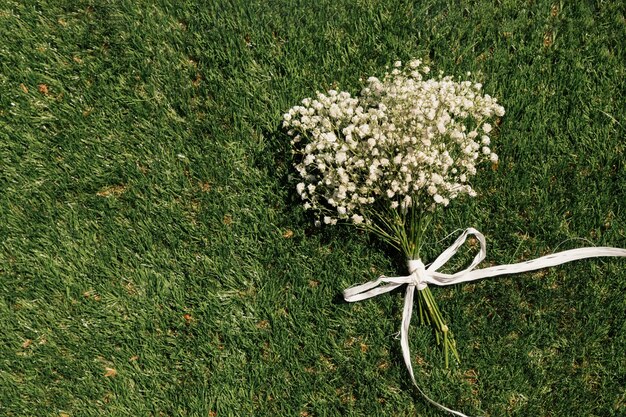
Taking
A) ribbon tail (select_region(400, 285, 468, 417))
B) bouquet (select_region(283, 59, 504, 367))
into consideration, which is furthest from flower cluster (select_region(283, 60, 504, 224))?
ribbon tail (select_region(400, 285, 468, 417))

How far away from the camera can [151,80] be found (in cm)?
361

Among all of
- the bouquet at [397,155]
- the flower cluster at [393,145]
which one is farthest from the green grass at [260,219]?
the flower cluster at [393,145]

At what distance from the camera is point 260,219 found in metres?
3.54

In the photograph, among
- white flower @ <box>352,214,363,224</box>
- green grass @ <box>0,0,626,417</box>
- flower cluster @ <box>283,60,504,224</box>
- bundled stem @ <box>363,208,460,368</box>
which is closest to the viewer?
flower cluster @ <box>283,60,504,224</box>

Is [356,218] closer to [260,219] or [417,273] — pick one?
[417,273]

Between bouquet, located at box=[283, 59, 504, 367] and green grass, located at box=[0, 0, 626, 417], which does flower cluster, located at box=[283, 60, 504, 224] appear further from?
green grass, located at box=[0, 0, 626, 417]

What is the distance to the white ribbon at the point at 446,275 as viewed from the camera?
11.0ft

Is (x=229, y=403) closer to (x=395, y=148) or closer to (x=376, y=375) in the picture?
(x=376, y=375)

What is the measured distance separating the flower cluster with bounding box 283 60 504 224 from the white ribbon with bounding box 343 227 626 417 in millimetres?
354

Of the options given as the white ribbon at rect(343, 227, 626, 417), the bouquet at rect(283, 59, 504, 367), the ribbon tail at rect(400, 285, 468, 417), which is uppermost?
the bouquet at rect(283, 59, 504, 367)

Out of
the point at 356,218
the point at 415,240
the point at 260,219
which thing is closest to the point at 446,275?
the point at 415,240

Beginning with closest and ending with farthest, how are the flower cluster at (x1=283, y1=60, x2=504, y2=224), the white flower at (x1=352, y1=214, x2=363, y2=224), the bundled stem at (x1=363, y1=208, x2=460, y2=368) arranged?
the flower cluster at (x1=283, y1=60, x2=504, y2=224)
the white flower at (x1=352, y1=214, x2=363, y2=224)
the bundled stem at (x1=363, y1=208, x2=460, y2=368)

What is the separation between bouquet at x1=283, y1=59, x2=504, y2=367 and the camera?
3.05 meters

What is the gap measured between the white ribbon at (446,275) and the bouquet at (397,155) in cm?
6
